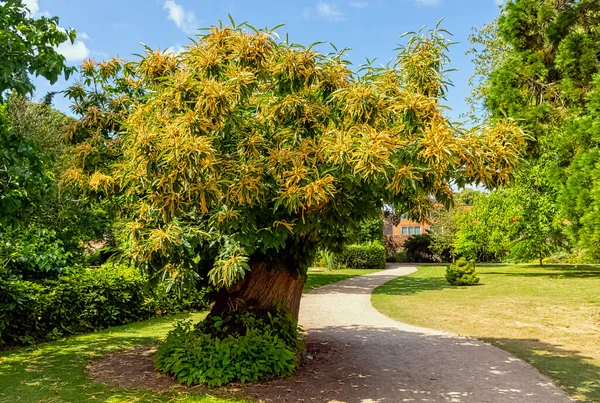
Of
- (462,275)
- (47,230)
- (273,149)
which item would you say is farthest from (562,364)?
(462,275)

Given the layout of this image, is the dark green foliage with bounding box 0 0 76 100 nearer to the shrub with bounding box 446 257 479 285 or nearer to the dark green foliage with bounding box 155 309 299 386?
the dark green foliage with bounding box 155 309 299 386

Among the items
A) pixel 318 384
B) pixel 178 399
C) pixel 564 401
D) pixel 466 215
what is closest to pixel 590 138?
pixel 564 401

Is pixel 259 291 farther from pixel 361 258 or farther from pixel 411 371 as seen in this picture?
Answer: pixel 361 258

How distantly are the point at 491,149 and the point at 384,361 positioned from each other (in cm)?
409

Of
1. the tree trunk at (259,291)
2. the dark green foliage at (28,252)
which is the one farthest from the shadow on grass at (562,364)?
the dark green foliage at (28,252)

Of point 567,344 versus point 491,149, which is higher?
point 491,149

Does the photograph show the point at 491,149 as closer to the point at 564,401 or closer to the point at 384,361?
the point at 564,401

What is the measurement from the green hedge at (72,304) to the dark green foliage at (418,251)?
3074 cm

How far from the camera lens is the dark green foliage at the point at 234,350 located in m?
6.07

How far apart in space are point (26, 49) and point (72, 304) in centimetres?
590

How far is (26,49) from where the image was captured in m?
4.90

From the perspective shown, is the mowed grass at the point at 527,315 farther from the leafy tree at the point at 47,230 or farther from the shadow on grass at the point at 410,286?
the leafy tree at the point at 47,230

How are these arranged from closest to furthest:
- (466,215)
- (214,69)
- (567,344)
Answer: (214,69) < (567,344) < (466,215)

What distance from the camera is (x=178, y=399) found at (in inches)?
217
